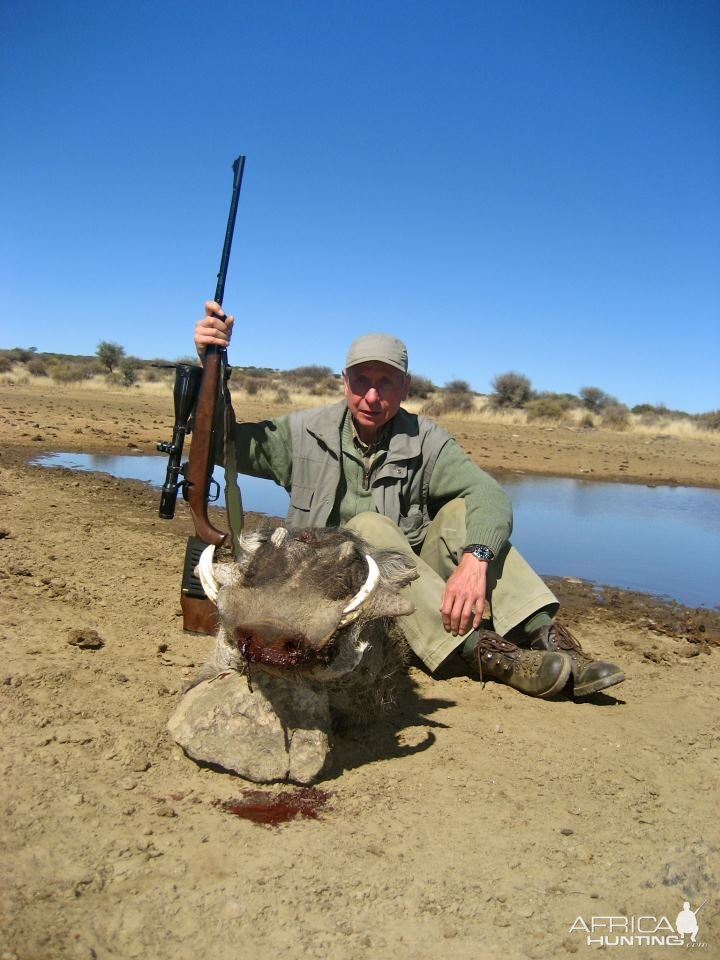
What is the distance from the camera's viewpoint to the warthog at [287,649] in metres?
2.69

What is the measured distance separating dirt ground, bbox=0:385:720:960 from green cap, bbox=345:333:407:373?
1.75m

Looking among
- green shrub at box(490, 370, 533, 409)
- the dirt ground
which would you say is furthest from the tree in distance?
the dirt ground

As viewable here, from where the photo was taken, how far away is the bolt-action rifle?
13.6ft

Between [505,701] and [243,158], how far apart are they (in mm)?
3480

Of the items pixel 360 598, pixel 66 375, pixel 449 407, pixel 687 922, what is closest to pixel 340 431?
pixel 360 598

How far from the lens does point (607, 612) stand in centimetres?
635

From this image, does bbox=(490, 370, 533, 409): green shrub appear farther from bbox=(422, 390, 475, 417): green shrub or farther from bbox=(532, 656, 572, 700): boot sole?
bbox=(532, 656, 572, 700): boot sole

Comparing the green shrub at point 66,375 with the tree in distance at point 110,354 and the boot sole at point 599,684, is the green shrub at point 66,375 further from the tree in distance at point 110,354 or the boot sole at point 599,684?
the boot sole at point 599,684

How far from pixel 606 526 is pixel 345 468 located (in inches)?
262

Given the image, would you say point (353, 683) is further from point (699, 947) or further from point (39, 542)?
point (39, 542)

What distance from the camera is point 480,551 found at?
13.1 feet

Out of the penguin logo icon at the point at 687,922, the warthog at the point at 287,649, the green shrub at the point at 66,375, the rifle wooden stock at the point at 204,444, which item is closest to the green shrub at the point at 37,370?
the green shrub at the point at 66,375

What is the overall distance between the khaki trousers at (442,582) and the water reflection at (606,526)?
2.96 m

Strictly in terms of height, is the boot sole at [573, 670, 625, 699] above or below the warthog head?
below
